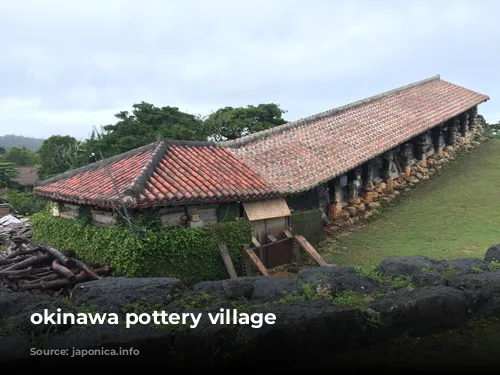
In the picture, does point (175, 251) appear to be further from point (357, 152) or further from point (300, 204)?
point (357, 152)

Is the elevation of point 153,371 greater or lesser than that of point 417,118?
lesser

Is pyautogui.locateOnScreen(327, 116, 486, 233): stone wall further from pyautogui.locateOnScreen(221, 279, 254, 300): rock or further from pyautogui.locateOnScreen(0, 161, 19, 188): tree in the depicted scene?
pyautogui.locateOnScreen(0, 161, 19, 188): tree

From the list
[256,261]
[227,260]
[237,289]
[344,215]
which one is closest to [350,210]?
[344,215]

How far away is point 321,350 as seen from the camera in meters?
3.39

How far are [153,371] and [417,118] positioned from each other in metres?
17.5

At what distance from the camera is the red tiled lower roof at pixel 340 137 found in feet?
40.2

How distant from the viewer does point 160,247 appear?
8.52 m

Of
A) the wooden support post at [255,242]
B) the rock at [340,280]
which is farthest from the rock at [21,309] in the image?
the wooden support post at [255,242]

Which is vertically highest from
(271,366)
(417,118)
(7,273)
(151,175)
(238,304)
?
(417,118)

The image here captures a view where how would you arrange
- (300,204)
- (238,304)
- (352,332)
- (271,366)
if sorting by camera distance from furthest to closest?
(300,204) → (238,304) → (352,332) → (271,366)

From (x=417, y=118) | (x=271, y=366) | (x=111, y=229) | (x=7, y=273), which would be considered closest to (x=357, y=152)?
(x=417, y=118)

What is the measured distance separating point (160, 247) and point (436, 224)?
366 inches

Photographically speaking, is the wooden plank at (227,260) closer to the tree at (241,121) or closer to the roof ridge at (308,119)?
the roof ridge at (308,119)

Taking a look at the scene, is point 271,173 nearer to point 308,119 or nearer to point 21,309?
point 308,119
